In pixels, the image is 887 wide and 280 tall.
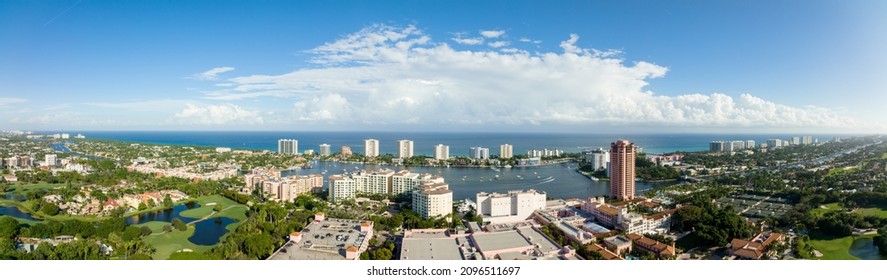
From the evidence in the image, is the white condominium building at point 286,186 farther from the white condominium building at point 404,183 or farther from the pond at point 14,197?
the pond at point 14,197

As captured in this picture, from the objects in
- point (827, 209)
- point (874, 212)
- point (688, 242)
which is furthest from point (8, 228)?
point (827, 209)

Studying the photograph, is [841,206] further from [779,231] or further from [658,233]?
[658,233]

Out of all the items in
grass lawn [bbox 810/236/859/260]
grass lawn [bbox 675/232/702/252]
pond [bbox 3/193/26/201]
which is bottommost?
grass lawn [bbox 675/232/702/252]

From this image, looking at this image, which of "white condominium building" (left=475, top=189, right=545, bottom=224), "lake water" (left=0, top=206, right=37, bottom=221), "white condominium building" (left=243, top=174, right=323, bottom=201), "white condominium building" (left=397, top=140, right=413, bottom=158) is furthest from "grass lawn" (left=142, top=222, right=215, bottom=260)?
"white condominium building" (left=397, top=140, right=413, bottom=158)

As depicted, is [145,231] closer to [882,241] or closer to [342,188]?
[342,188]

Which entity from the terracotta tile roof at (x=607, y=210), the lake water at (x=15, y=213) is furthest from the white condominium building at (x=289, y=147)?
the terracotta tile roof at (x=607, y=210)

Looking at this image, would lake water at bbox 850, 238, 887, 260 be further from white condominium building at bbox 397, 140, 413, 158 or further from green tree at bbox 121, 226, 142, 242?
white condominium building at bbox 397, 140, 413, 158

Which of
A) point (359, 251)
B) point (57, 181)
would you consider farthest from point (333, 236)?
point (57, 181)
